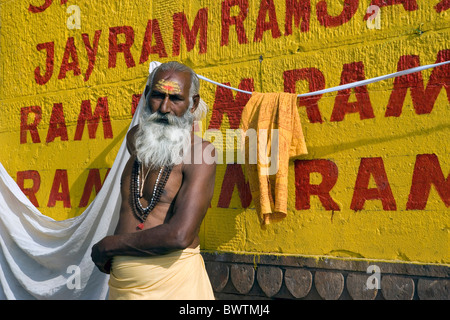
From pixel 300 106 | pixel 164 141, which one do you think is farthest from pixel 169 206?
pixel 300 106

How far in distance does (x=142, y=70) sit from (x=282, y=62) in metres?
1.31

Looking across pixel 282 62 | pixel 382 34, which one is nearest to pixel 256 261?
pixel 282 62

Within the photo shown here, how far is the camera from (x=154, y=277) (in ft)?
9.52

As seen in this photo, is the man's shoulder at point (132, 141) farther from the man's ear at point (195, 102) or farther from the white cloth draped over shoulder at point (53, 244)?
the white cloth draped over shoulder at point (53, 244)

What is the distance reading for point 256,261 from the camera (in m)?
4.02

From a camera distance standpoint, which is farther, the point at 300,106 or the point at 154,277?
the point at 300,106

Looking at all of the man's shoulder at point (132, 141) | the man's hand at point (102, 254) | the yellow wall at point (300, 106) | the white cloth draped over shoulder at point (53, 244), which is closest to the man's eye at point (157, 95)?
the man's shoulder at point (132, 141)

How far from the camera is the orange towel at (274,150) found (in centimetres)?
366

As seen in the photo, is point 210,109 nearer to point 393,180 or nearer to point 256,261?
point 256,261

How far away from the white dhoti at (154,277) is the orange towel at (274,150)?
2.81 feet

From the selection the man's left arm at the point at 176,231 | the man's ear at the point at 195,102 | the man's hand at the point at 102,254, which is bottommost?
the man's hand at the point at 102,254

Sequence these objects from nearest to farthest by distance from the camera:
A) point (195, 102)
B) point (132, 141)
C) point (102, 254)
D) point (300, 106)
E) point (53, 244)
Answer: point (102, 254), point (195, 102), point (132, 141), point (300, 106), point (53, 244)

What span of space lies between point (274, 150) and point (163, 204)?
1.00m

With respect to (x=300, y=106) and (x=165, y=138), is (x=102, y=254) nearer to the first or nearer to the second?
(x=165, y=138)
